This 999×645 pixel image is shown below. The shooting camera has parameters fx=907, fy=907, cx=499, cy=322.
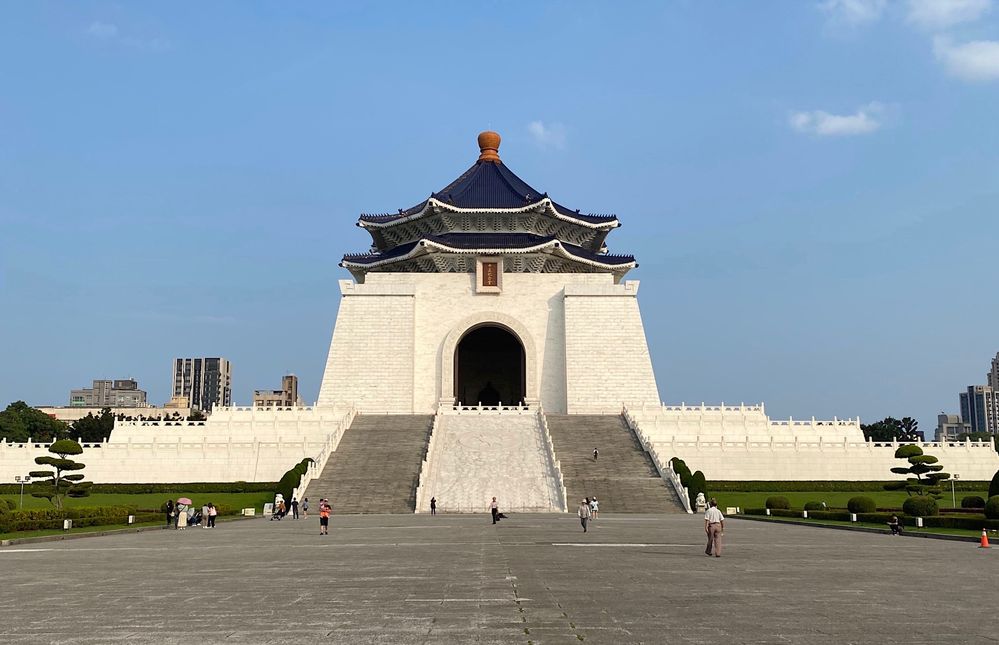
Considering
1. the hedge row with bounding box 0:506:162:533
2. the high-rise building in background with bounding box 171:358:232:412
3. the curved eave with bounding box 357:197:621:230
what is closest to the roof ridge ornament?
the curved eave with bounding box 357:197:621:230

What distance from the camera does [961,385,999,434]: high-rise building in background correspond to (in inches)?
5404

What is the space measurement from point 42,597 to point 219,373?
143 meters

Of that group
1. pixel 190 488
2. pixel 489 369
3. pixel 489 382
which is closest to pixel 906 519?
pixel 190 488

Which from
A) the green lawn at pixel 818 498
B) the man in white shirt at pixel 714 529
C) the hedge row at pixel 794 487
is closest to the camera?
the man in white shirt at pixel 714 529

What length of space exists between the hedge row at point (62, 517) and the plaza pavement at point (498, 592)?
344cm

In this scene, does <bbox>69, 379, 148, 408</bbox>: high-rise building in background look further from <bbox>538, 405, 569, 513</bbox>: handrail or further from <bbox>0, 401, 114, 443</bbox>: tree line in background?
<bbox>538, 405, 569, 513</bbox>: handrail

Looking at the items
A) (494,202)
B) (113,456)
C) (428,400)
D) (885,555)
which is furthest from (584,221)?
(885,555)

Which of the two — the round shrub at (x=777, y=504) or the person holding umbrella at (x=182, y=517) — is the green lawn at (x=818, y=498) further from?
the person holding umbrella at (x=182, y=517)

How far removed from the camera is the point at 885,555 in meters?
13.0

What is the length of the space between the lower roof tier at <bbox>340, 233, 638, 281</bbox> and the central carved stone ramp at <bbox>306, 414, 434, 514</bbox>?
10677 mm

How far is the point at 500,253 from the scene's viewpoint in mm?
44031

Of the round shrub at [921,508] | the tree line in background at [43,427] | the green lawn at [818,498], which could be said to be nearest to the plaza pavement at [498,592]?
the round shrub at [921,508]

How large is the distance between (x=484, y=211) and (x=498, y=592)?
3726 centimetres

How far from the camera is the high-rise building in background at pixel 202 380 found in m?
145
